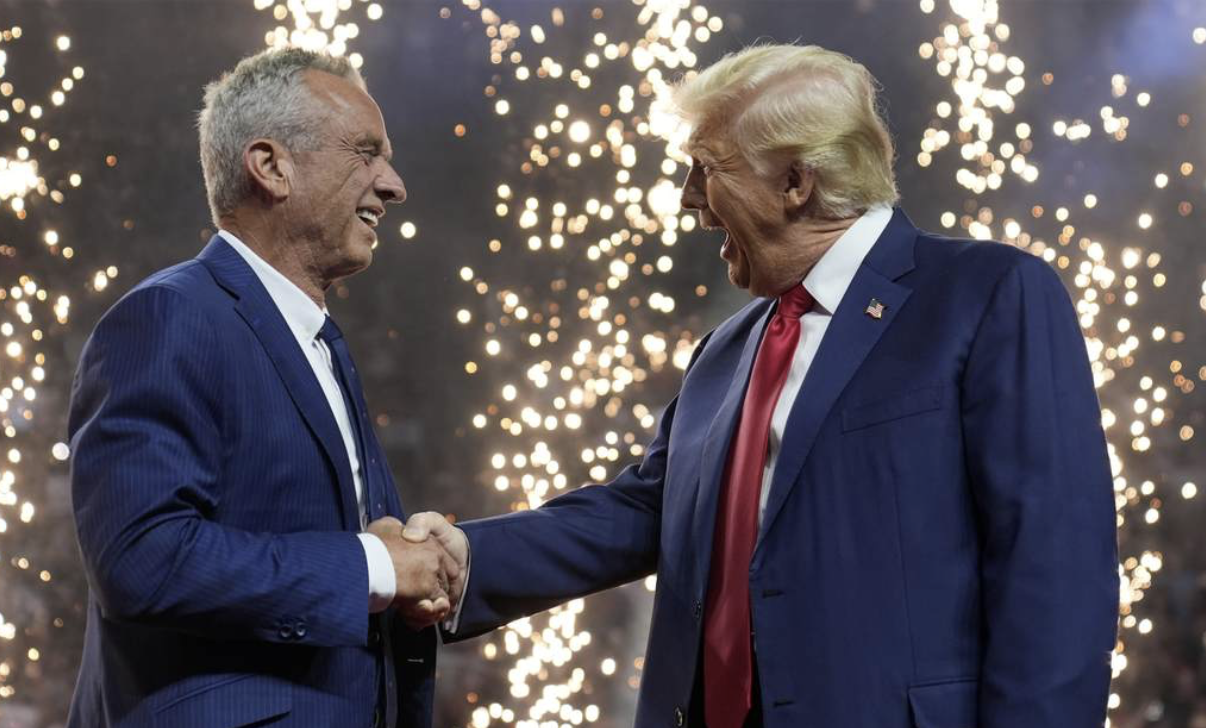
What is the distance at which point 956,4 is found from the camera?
4352 millimetres

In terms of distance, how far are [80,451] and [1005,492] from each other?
1.20 metres

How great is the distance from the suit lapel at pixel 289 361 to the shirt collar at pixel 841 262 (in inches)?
29.5

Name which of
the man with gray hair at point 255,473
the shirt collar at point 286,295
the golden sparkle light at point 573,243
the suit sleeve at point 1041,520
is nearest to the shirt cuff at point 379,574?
the man with gray hair at point 255,473

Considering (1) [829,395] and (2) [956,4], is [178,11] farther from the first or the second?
(1) [829,395]

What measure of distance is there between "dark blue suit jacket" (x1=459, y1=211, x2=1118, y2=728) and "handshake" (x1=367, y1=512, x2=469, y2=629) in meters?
0.41

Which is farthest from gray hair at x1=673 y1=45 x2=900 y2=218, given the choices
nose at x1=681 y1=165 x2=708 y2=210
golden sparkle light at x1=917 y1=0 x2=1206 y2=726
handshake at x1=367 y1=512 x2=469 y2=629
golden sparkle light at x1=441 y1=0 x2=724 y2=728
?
golden sparkle light at x1=917 y1=0 x2=1206 y2=726

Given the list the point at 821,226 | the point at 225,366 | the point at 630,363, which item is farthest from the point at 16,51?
the point at 821,226

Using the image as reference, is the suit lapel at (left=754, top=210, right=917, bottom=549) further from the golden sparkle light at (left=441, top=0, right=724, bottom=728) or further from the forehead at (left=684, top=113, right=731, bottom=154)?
the golden sparkle light at (left=441, top=0, right=724, bottom=728)

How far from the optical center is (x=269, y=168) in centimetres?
193

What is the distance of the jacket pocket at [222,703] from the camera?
164 cm

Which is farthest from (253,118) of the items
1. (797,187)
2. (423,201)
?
(423,201)

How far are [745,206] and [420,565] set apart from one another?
→ 2.50 ft

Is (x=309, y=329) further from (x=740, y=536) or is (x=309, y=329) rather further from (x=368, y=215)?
(x=740, y=536)

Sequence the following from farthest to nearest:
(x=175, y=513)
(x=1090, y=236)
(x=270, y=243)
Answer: (x=1090, y=236) → (x=270, y=243) → (x=175, y=513)
